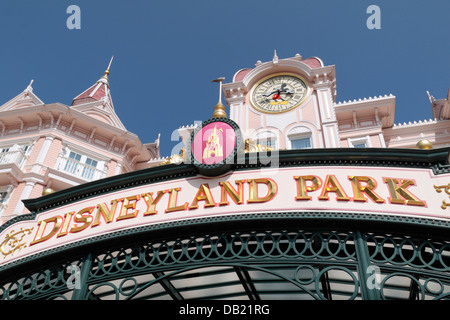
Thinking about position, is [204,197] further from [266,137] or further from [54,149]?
[54,149]

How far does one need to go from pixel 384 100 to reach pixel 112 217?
16.7 metres

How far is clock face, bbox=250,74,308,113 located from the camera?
70.0 feet

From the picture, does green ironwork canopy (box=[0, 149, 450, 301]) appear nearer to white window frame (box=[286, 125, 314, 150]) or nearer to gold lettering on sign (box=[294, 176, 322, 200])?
gold lettering on sign (box=[294, 176, 322, 200])

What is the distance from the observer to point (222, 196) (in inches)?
329

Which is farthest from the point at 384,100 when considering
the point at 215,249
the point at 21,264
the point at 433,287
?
the point at 21,264

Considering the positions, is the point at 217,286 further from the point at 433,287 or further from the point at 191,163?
the point at 433,287

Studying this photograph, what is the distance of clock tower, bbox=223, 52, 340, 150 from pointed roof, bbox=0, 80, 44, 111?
42.6ft

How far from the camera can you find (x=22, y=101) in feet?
89.0

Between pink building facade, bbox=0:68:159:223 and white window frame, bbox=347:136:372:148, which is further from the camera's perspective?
pink building facade, bbox=0:68:159:223

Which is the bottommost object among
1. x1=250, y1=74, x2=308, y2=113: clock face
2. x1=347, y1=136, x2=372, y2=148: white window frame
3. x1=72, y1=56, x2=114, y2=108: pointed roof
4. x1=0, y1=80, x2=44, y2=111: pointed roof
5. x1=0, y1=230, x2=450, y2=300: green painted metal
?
x1=0, y1=230, x2=450, y2=300: green painted metal

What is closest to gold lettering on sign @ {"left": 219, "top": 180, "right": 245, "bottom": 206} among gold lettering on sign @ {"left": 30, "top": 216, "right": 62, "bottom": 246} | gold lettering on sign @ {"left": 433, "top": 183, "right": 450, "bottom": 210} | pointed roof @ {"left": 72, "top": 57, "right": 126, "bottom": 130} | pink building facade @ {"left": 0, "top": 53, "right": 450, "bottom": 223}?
gold lettering on sign @ {"left": 433, "top": 183, "right": 450, "bottom": 210}

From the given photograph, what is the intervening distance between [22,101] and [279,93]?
16.6 meters
